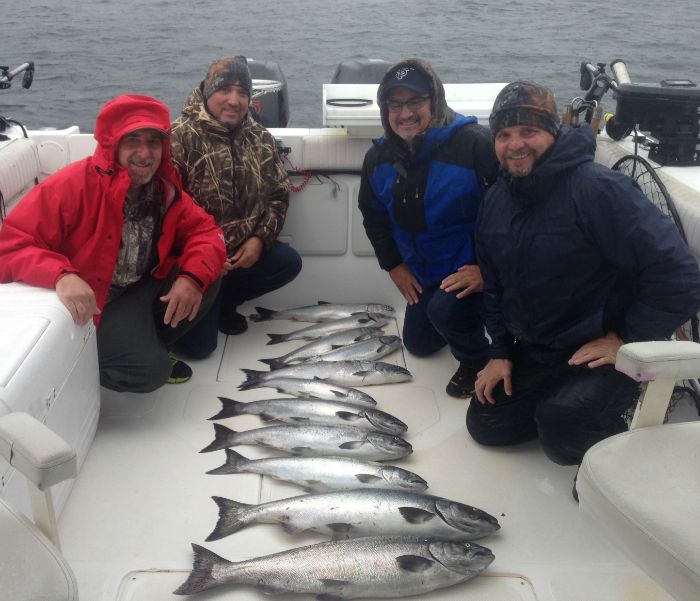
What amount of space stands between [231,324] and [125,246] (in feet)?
3.58

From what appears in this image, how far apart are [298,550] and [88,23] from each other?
68.3ft

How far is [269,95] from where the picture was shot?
602 centimetres

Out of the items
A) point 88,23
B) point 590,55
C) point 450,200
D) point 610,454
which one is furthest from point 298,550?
point 88,23

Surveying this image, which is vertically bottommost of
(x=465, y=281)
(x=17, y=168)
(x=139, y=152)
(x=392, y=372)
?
(x=392, y=372)

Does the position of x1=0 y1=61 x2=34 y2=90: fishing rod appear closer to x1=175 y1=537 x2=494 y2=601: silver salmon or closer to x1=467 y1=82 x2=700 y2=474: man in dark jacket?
x1=467 y1=82 x2=700 y2=474: man in dark jacket

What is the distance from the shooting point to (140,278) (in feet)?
11.4

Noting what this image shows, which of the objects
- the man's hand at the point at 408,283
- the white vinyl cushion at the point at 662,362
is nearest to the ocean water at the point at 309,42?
the man's hand at the point at 408,283

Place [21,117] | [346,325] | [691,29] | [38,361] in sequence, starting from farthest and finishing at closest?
[691,29] < [21,117] < [346,325] < [38,361]

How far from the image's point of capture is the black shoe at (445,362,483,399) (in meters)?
3.60

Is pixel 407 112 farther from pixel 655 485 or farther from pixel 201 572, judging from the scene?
pixel 201 572

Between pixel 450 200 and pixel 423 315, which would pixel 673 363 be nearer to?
pixel 450 200

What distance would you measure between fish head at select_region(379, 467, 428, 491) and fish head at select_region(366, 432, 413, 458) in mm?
203

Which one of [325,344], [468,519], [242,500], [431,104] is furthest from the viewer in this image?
[325,344]

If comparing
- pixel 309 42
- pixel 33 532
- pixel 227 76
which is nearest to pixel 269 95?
pixel 227 76
